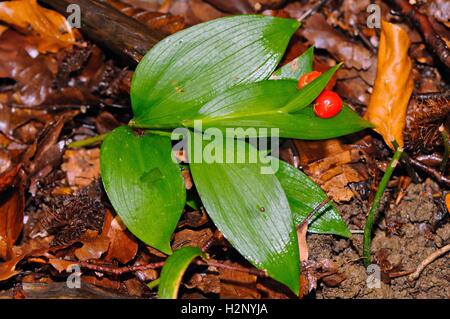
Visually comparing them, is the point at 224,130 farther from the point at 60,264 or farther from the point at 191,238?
the point at 60,264

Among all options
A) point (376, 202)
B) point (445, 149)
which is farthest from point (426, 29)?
point (376, 202)

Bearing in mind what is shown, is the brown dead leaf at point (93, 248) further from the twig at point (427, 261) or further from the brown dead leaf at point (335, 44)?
the brown dead leaf at point (335, 44)

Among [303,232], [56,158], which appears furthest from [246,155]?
[56,158]

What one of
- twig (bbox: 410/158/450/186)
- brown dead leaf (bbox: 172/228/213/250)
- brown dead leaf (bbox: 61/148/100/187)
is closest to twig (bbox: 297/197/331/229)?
brown dead leaf (bbox: 172/228/213/250)

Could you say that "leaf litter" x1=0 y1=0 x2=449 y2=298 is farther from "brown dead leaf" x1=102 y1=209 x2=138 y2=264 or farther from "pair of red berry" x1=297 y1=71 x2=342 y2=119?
"pair of red berry" x1=297 y1=71 x2=342 y2=119

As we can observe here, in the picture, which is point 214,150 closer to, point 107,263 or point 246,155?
point 246,155
